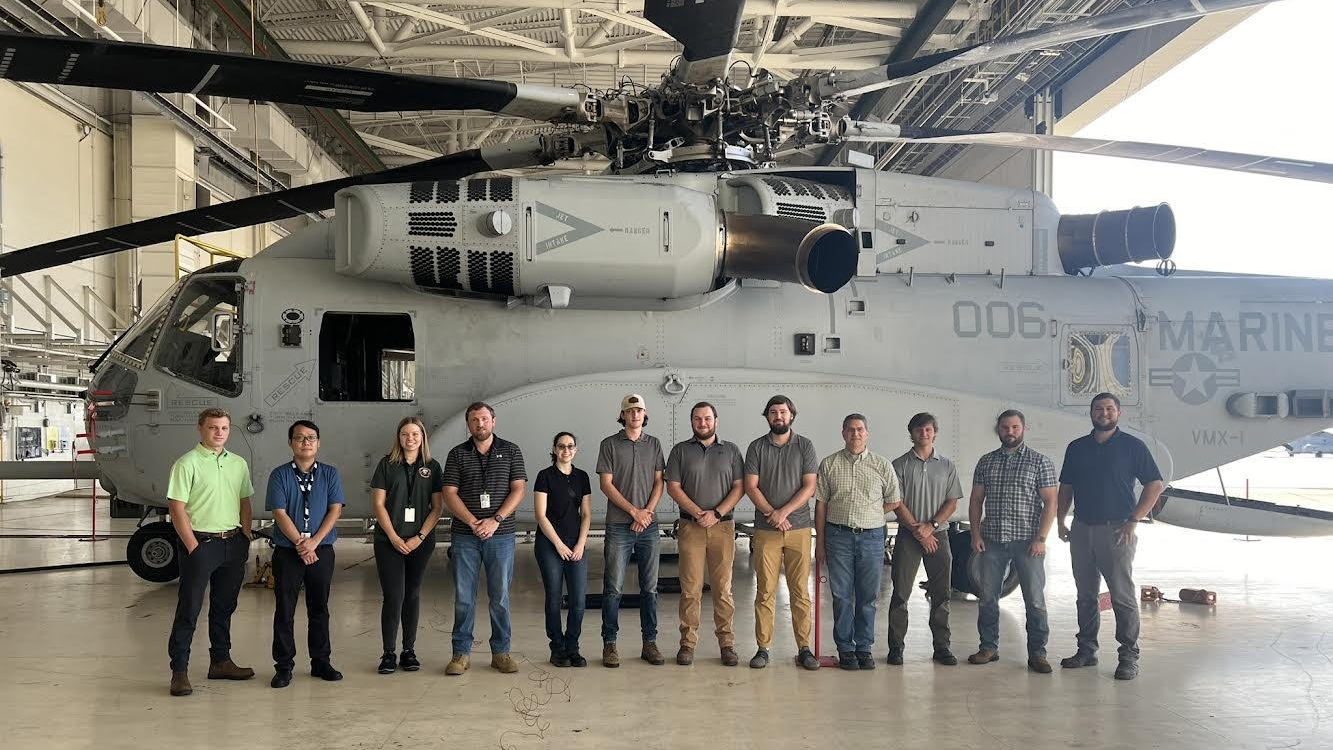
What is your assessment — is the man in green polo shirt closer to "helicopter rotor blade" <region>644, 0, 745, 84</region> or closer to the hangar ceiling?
"helicopter rotor blade" <region>644, 0, 745, 84</region>

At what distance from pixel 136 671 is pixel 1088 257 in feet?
28.9

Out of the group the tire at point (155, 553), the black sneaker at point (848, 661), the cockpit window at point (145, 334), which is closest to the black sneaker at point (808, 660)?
the black sneaker at point (848, 661)

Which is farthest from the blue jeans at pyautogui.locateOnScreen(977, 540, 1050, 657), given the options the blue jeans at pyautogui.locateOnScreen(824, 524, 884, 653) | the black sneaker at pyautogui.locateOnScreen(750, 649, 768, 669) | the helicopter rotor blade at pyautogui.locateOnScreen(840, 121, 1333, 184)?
the helicopter rotor blade at pyautogui.locateOnScreen(840, 121, 1333, 184)

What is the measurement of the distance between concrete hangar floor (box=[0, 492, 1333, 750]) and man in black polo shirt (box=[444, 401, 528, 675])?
0.33 meters

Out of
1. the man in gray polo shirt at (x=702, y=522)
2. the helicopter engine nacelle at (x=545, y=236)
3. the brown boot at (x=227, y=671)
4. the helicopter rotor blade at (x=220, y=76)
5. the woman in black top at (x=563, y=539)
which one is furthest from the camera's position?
the helicopter engine nacelle at (x=545, y=236)

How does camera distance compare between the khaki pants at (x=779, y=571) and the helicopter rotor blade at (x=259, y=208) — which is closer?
the khaki pants at (x=779, y=571)

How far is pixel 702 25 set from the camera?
5.87 metres

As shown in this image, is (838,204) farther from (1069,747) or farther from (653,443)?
(1069,747)

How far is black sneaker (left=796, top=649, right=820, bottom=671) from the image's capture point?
20.6ft

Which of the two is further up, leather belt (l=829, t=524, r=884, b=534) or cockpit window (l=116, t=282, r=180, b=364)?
cockpit window (l=116, t=282, r=180, b=364)

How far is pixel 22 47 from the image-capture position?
547 cm

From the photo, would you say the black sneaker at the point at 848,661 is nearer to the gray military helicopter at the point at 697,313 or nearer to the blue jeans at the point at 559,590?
the blue jeans at the point at 559,590

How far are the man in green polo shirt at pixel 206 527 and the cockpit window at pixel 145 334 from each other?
3.67 meters

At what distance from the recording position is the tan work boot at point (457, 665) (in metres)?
6.10
